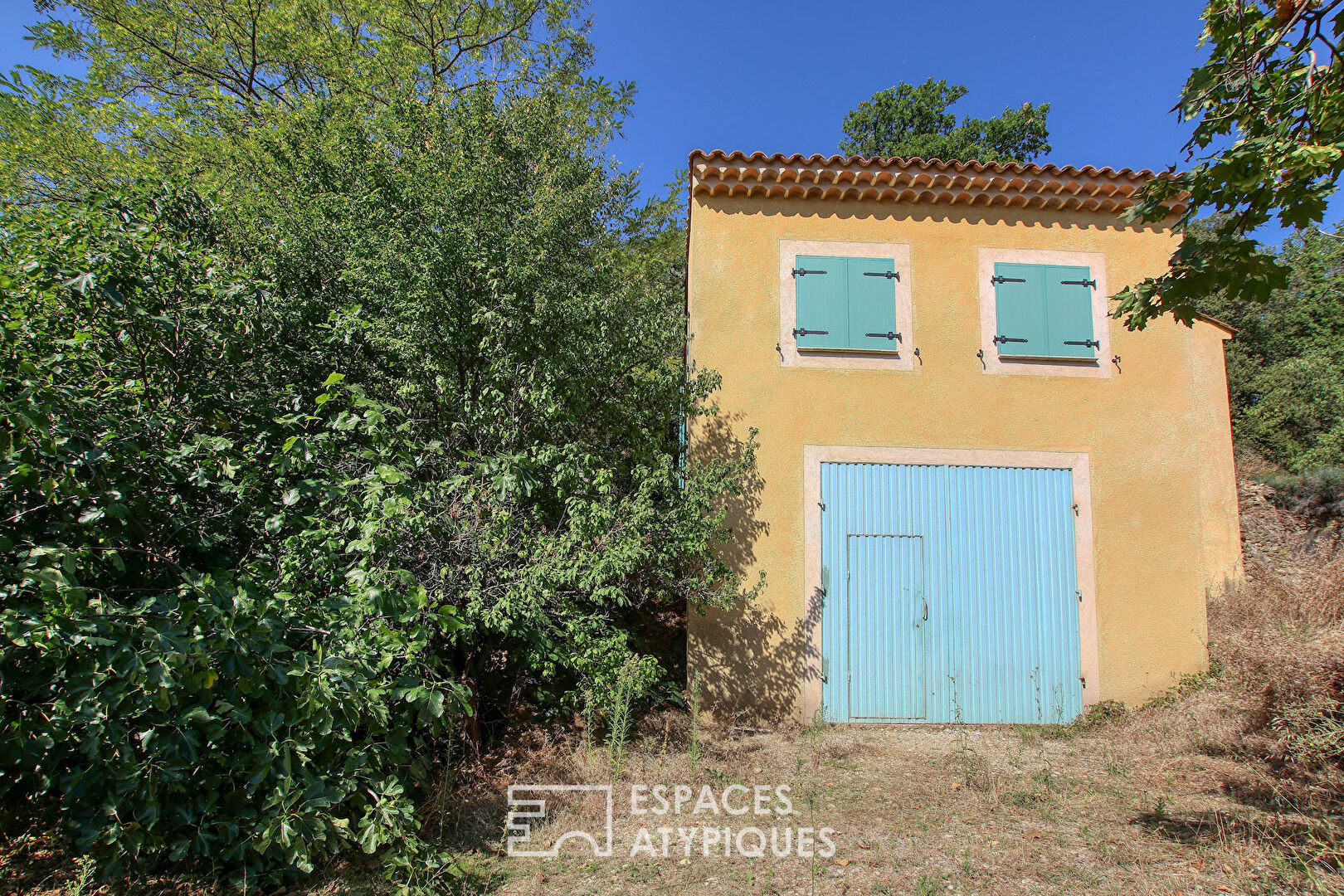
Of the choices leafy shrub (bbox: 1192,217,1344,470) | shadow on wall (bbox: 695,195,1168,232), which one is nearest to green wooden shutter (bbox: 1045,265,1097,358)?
shadow on wall (bbox: 695,195,1168,232)

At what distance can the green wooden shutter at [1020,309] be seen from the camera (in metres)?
7.22

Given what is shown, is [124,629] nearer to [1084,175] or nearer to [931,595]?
[931,595]

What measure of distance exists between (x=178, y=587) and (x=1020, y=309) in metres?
7.41

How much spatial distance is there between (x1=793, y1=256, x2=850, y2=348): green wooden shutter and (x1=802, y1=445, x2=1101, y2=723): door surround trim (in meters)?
1.09

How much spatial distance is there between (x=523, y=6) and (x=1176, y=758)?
48.3ft

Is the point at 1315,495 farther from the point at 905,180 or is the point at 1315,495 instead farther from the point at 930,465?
the point at 905,180

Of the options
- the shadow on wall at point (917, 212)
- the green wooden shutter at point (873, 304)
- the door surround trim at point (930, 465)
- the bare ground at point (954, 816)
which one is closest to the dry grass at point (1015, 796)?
the bare ground at point (954, 816)

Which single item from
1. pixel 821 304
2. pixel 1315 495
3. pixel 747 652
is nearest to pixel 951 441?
pixel 821 304

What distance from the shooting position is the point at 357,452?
462 centimetres

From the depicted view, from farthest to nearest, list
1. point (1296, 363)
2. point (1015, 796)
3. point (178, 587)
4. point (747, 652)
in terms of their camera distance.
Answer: point (1296, 363), point (747, 652), point (1015, 796), point (178, 587)

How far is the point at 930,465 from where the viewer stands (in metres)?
6.97

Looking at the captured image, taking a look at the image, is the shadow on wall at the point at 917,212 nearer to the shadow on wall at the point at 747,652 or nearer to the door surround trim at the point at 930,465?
the door surround trim at the point at 930,465

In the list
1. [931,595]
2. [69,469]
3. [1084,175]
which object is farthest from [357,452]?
[1084,175]

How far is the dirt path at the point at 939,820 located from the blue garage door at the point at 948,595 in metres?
0.37
